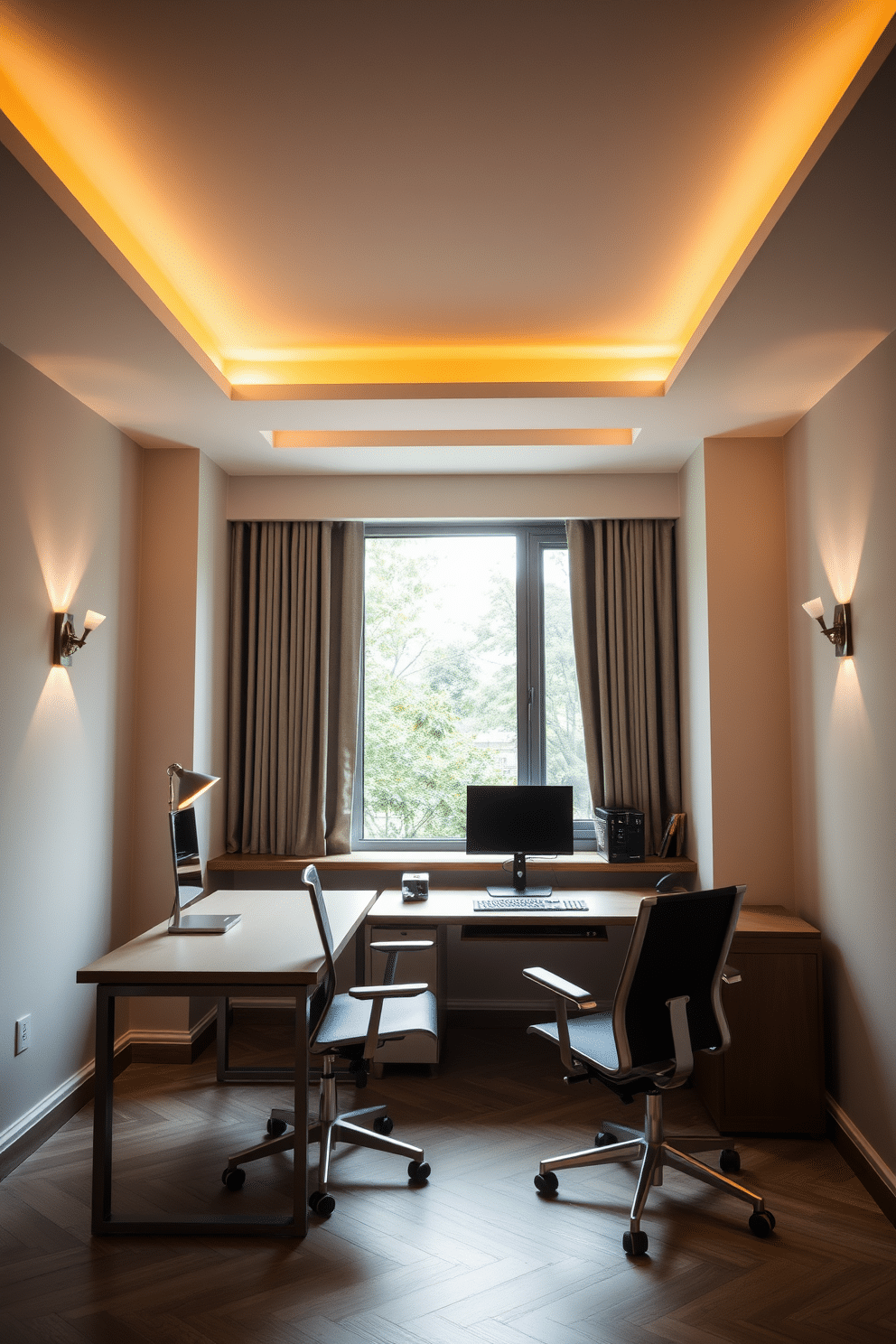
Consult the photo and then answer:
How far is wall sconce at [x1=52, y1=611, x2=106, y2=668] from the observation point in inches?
131

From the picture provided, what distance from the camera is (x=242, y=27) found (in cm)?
191

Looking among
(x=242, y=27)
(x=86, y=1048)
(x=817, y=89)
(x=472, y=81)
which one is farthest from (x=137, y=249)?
(x=86, y=1048)

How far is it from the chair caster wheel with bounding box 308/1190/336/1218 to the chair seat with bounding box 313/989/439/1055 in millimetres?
410

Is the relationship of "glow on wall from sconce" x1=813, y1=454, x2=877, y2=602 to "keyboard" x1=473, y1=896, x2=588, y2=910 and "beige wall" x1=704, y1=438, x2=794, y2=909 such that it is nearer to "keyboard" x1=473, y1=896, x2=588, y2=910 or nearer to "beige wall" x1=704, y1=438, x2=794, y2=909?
"beige wall" x1=704, y1=438, x2=794, y2=909

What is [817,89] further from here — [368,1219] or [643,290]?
[368,1219]

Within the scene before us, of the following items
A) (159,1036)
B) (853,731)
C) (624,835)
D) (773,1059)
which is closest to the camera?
(853,731)

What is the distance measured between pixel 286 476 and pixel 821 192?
9.99ft

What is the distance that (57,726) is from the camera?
3344 mm

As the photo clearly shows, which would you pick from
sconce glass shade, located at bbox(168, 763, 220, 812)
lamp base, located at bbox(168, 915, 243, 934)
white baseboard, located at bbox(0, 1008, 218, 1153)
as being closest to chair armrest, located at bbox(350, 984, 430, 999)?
lamp base, located at bbox(168, 915, 243, 934)

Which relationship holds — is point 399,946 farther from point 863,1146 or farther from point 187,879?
point 863,1146

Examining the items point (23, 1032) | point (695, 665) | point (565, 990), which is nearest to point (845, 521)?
point (695, 665)

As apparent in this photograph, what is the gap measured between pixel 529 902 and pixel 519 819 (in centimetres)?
42

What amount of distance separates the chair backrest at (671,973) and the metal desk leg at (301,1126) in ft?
2.98

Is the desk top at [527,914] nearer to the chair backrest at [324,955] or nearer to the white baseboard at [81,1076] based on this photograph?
the chair backrest at [324,955]
